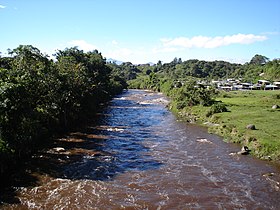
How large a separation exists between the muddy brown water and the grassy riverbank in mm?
1759

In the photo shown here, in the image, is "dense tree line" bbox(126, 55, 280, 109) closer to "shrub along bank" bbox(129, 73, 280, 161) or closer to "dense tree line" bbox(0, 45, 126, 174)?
"shrub along bank" bbox(129, 73, 280, 161)

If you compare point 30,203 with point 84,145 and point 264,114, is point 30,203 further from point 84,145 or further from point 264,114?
point 264,114

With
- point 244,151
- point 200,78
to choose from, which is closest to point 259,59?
point 200,78

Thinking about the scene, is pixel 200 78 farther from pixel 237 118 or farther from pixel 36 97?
pixel 36 97

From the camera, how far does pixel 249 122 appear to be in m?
42.5

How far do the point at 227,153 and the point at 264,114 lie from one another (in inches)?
731

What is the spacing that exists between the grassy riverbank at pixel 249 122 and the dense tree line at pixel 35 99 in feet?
69.2

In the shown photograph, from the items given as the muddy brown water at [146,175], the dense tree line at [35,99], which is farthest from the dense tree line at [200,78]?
the muddy brown water at [146,175]

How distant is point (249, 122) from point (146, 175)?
22.4m

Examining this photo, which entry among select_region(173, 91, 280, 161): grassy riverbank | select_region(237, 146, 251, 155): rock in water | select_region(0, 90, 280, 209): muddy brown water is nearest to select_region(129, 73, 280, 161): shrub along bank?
select_region(173, 91, 280, 161): grassy riverbank

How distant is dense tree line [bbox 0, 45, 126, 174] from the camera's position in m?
24.5

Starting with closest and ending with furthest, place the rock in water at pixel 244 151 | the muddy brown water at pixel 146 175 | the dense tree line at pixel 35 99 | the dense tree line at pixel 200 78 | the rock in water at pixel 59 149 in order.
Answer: the muddy brown water at pixel 146 175 → the dense tree line at pixel 35 99 → the rock in water at pixel 244 151 → the rock in water at pixel 59 149 → the dense tree line at pixel 200 78

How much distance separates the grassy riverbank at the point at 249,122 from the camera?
3219 cm

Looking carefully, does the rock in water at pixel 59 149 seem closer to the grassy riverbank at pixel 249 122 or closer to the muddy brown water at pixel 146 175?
the muddy brown water at pixel 146 175
